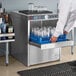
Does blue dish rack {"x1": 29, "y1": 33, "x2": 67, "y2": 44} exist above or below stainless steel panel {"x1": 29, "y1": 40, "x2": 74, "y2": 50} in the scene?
above

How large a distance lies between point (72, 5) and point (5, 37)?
1316 mm

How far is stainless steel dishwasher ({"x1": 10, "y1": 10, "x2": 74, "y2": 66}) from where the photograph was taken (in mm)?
3248

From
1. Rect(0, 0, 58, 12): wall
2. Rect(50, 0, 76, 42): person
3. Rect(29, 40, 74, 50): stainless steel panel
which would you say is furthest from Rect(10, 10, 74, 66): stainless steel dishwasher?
Rect(50, 0, 76, 42): person

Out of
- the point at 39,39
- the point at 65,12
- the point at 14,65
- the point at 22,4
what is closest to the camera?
the point at 65,12

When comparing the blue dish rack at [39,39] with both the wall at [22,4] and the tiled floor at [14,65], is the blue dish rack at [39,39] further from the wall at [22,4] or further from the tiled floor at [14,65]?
the wall at [22,4]

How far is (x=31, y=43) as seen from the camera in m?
3.24

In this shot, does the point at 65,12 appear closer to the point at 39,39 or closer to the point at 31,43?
the point at 39,39

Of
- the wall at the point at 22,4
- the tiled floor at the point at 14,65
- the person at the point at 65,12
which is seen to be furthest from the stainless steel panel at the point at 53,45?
the wall at the point at 22,4

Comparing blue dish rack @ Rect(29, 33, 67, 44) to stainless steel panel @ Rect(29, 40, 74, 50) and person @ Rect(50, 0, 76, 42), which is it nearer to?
stainless steel panel @ Rect(29, 40, 74, 50)

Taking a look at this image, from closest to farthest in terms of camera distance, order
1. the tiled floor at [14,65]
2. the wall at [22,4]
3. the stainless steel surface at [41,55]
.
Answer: the tiled floor at [14,65]
the stainless steel surface at [41,55]
the wall at [22,4]

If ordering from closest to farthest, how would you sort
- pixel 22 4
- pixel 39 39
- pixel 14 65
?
pixel 39 39 → pixel 14 65 → pixel 22 4

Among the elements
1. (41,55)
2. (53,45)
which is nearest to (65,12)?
(53,45)

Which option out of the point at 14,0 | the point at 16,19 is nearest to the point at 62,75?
the point at 16,19

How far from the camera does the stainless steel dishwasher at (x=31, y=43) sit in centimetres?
325
